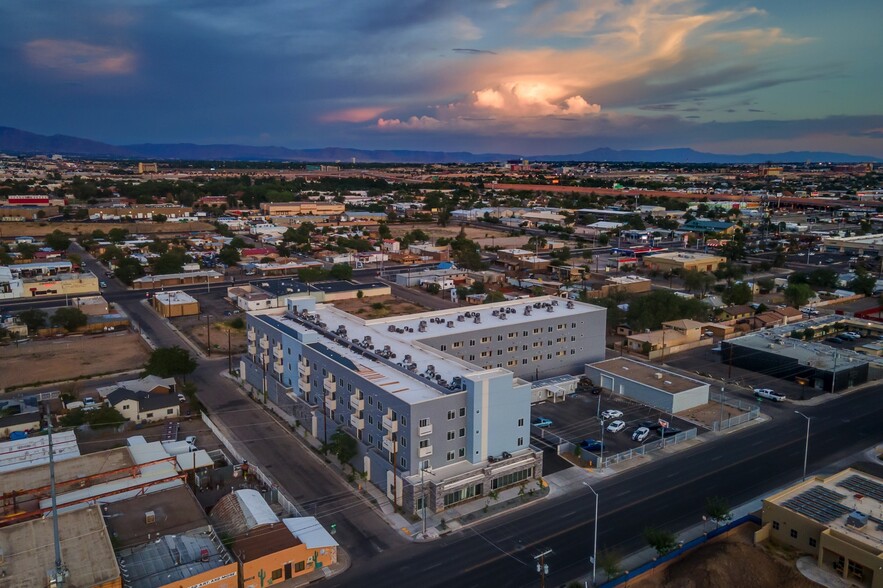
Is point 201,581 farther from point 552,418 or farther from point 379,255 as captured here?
point 379,255

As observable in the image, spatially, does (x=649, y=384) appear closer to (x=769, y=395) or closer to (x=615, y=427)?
(x=615, y=427)

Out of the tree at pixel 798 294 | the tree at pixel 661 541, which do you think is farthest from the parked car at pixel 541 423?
the tree at pixel 798 294

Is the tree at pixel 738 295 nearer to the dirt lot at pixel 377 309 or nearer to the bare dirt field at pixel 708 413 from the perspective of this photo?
the bare dirt field at pixel 708 413

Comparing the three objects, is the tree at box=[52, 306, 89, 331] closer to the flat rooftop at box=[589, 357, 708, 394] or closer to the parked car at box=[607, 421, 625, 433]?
the flat rooftop at box=[589, 357, 708, 394]

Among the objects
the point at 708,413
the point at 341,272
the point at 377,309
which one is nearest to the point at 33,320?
the point at 377,309

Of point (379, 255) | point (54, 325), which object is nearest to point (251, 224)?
point (379, 255)
